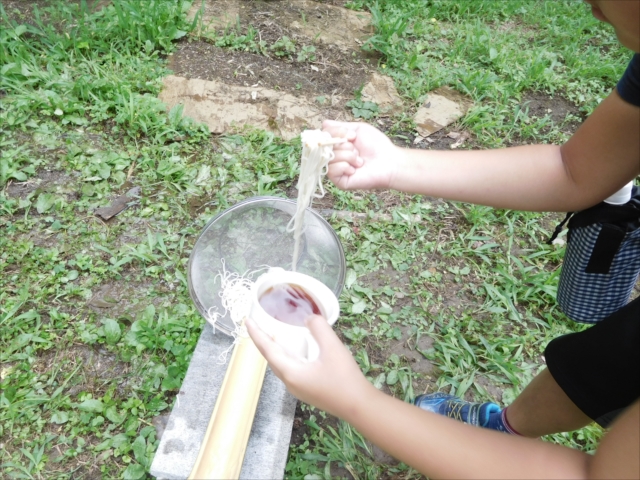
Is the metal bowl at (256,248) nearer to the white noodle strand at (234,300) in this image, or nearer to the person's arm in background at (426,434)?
the white noodle strand at (234,300)

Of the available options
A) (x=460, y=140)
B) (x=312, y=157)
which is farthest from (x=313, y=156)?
(x=460, y=140)

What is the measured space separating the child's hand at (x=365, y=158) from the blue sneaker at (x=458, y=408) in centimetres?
103

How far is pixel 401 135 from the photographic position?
10.9ft

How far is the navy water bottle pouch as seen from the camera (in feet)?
5.50

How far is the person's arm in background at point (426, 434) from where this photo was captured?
1.10m

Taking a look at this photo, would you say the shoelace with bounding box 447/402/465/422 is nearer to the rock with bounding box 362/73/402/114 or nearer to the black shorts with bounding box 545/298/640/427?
the black shorts with bounding box 545/298/640/427

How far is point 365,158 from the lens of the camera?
1.65 metres

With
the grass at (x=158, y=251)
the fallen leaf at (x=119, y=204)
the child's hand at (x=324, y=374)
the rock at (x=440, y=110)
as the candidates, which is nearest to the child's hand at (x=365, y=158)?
the child's hand at (x=324, y=374)

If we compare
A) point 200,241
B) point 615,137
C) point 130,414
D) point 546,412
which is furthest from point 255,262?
Answer: point 615,137

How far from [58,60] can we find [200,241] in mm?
2044

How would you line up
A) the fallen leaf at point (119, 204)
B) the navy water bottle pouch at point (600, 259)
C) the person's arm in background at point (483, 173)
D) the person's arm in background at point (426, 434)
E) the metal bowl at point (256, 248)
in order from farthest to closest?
the fallen leaf at point (119, 204), the metal bowl at point (256, 248), the navy water bottle pouch at point (600, 259), the person's arm in background at point (483, 173), the person's arm in background at point (426, 434)

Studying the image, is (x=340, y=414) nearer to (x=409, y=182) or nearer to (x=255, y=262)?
(x=409, y=182)

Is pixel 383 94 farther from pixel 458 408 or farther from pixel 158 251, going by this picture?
pixel 458 408

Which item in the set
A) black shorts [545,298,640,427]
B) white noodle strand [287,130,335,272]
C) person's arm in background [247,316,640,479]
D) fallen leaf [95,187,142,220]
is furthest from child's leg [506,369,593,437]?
fallen leaf [95,187,142,220]
